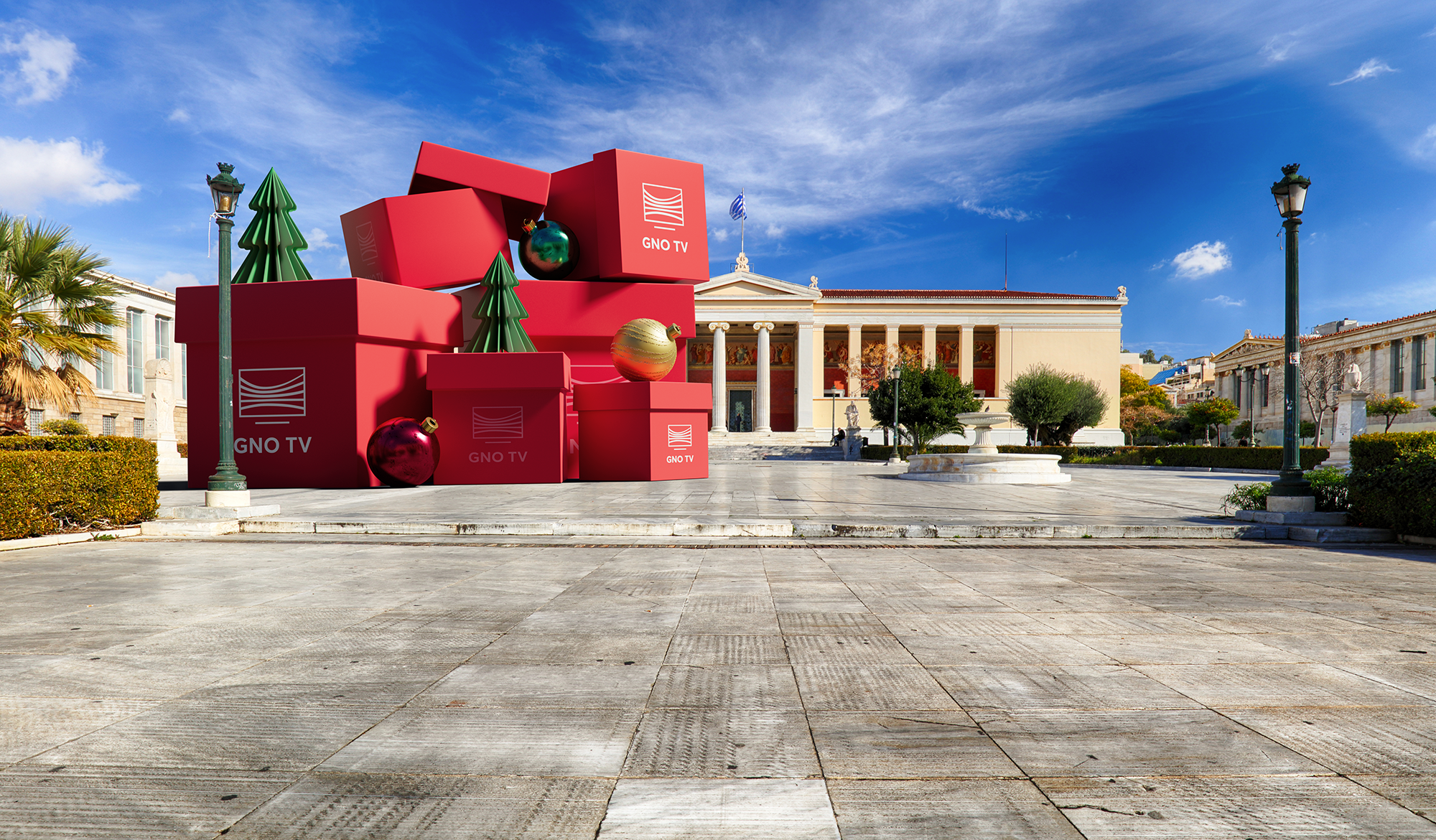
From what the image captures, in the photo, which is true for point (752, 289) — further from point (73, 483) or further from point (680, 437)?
point (73, 483)

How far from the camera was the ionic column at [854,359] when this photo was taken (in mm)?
60094

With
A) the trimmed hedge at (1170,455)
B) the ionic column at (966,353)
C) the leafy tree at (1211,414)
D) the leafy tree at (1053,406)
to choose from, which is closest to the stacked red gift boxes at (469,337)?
the trimmed hedge at (1170,455)

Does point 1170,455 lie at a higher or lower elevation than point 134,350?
lower

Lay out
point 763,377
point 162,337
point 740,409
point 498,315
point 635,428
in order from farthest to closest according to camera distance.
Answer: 1. point 740,409
2. point 763,377
3. point 162,337
4. point 635,428
5. point 498,315

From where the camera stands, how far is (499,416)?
62.5 feet

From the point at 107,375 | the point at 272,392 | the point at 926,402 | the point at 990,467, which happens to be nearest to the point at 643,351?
the point at 272,392

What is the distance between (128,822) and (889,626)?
13.2 feet

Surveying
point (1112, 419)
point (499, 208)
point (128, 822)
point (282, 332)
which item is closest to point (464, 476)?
point (282, 332)

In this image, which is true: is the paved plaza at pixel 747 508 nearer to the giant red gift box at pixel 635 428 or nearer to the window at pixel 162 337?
the giant red gift box at pixel 635 428

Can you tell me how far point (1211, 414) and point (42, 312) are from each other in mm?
73112

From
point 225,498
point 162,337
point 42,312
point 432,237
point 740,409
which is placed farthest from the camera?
point 740,409

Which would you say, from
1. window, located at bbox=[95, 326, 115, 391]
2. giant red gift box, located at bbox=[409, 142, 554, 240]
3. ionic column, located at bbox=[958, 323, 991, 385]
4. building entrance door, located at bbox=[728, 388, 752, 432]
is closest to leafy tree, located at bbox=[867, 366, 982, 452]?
ionic column, located at bbox=[958, 323, 991, 385]

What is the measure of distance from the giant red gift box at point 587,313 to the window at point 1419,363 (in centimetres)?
7348

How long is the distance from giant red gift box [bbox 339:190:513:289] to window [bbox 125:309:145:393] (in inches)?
1221
